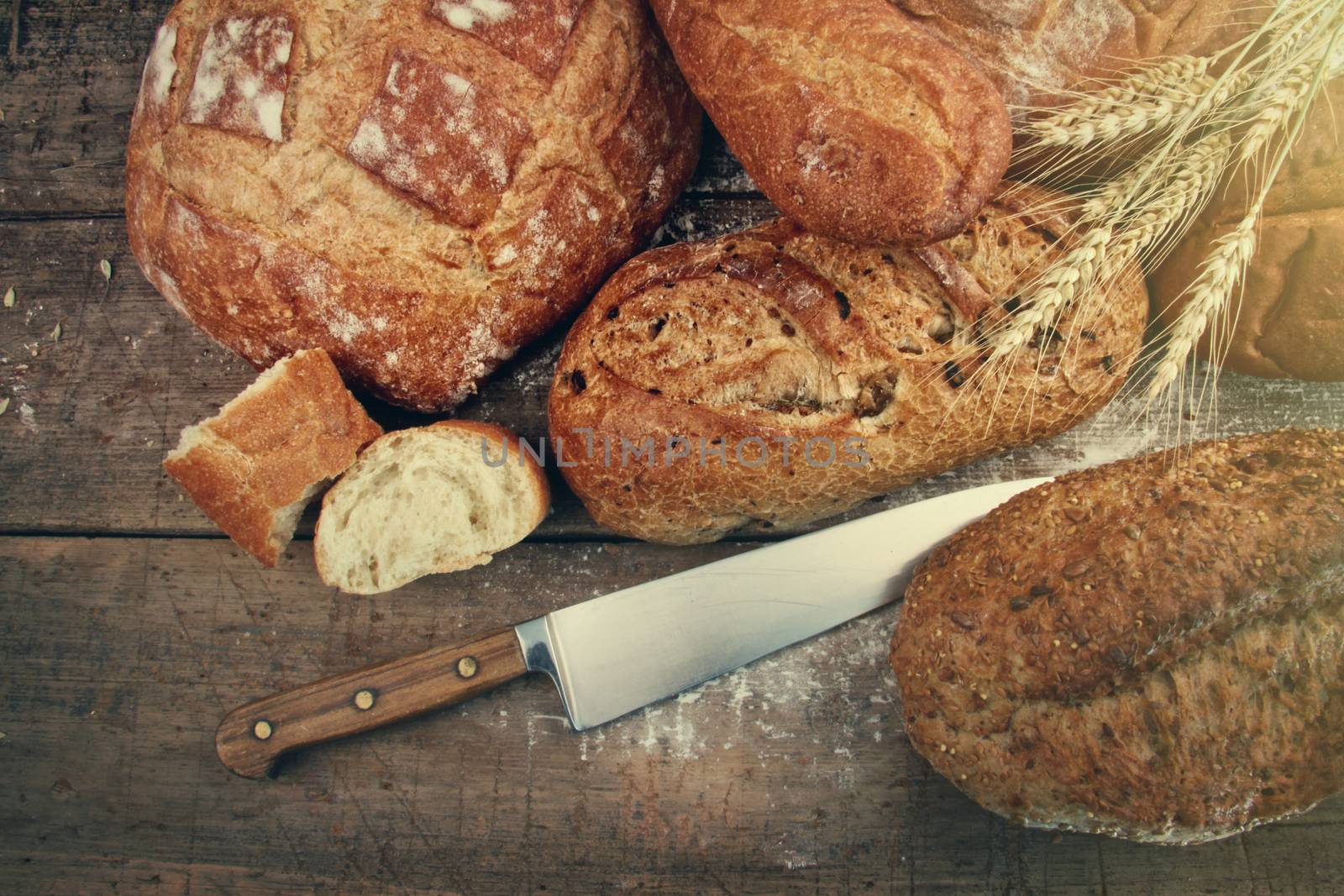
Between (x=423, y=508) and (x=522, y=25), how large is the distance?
3.12 ft

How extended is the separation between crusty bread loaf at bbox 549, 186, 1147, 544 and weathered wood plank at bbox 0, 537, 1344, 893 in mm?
399

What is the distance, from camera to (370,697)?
1697 millimetres

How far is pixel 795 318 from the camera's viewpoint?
1.50 meters

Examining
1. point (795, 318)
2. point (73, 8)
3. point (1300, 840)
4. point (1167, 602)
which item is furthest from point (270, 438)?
point (1300, 840)

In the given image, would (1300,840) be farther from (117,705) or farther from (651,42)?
(117,705)

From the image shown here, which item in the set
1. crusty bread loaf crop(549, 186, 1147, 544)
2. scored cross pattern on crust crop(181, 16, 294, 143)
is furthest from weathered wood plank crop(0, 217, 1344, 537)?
scored cross pattern on crust crop(181, 16, 294, 143)

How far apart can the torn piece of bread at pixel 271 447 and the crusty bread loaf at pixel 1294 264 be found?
5.43 feet

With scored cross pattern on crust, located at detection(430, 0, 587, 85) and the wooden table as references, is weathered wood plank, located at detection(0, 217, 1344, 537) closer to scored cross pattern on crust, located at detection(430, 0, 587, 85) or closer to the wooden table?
the wooden table

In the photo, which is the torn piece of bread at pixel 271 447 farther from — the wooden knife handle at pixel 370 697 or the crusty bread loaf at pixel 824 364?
the crusty bread loaf at pixel 824 364

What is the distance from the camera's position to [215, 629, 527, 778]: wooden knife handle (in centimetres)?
170

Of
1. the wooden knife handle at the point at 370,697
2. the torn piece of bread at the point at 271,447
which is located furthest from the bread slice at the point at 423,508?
the wooden knife handle at the point at 370,697

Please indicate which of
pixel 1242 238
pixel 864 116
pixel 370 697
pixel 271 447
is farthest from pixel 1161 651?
pixel 271 447

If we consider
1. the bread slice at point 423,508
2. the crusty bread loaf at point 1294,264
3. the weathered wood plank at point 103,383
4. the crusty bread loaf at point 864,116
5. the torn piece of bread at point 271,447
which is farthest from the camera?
the weathered wood plank at point 103,383

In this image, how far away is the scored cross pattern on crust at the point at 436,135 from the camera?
4.73 ft
